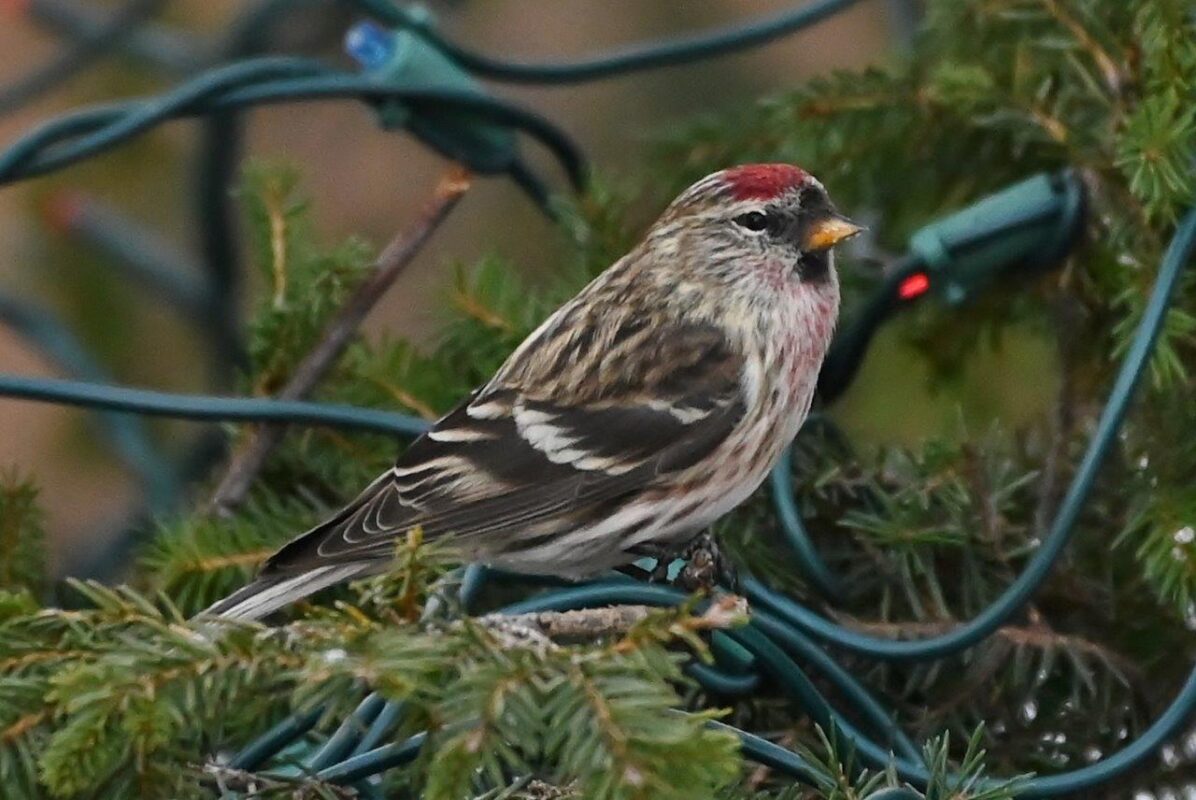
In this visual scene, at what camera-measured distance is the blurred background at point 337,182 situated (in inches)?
103

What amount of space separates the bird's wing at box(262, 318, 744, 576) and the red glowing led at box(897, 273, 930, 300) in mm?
206

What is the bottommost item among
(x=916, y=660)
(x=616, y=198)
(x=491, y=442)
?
(x=916, y=660)

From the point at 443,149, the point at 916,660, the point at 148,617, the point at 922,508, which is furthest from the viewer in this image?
the point at 443,149

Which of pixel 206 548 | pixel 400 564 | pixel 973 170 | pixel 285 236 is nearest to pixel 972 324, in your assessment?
pixel 973 170

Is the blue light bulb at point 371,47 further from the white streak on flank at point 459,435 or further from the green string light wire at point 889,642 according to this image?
the green string light wire at point 889,642

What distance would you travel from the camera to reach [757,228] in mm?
1935

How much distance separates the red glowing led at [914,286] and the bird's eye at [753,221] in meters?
0.16

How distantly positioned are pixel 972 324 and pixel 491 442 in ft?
2.35

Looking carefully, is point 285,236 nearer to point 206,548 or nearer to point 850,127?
point 206,548

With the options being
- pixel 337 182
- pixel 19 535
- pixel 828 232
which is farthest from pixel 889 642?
→ pixel 337 182

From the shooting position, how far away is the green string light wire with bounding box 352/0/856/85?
2.17 meters

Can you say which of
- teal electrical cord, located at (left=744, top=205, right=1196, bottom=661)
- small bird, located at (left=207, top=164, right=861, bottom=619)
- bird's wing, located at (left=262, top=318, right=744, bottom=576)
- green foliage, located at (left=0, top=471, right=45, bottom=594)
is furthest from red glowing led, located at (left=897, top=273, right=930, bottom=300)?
green foliage, located at (left=0, top=471, right=45, bottom=594)

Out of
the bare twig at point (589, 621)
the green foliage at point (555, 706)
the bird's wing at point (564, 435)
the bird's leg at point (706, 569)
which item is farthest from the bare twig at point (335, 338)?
the green foliage at point (555, 706)

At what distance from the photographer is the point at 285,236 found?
2.00 meters
